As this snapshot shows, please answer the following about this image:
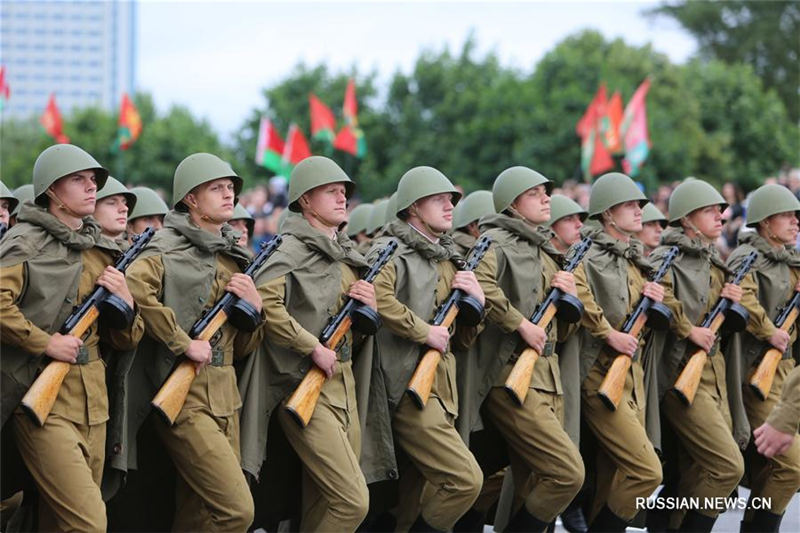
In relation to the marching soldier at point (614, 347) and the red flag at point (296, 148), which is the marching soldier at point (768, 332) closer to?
the marching soldier at point (614, 347)

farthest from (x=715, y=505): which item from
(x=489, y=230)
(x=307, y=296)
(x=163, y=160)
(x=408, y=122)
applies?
(x=163, y=160)

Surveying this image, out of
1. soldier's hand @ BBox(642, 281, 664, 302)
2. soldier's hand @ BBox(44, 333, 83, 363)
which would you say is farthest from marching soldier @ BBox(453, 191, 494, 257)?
soldier's hand @ BBox(44, 333, 83, 363)

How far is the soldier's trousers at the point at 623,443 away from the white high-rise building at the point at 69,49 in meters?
78.0

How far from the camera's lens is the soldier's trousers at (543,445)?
8.67 meters

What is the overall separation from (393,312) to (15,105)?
9358 centimetres

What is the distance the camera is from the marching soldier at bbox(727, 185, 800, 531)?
31.9ft

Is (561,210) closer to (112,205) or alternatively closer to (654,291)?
(654,291)

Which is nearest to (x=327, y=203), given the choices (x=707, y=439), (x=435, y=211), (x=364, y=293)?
(x=364, y=293)

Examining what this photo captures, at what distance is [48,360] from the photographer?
688 cm

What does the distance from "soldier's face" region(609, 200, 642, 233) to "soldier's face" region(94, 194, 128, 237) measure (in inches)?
143

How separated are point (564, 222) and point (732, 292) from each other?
1.51 m

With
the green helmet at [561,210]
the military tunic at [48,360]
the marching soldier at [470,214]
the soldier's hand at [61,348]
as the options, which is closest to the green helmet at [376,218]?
the marching soldier at [470,214]

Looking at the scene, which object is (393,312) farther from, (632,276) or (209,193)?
(632,276)

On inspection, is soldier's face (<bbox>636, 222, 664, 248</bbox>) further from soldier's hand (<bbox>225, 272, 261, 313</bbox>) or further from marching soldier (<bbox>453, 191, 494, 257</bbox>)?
soldier's hand (<bbox>225, 272, 261, 313</bbox>)
